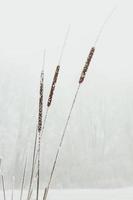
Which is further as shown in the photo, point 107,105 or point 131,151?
point 107,105

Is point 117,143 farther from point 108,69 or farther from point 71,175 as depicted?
point 108,69

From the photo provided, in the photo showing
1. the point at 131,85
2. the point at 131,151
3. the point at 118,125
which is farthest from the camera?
the point at 131,85

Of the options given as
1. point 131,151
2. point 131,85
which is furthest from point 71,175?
point 131,85

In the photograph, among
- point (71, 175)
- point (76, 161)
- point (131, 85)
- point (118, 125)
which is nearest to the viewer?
point (71, 175)

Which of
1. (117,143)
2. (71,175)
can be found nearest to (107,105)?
(117,143)

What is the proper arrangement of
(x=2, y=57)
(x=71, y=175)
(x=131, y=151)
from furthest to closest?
(x=2, y=57), (x=131, y=151), (x=71, y=175)

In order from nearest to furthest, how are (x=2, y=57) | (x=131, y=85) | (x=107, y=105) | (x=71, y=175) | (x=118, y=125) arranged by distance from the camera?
(x=71, y=175)
(x=118, y=125)
(x=107, y=105)
(x=131, y=85)
(x=2, y=57)

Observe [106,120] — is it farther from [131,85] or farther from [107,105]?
[131,85]

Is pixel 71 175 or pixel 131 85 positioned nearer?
pixel 71 175
